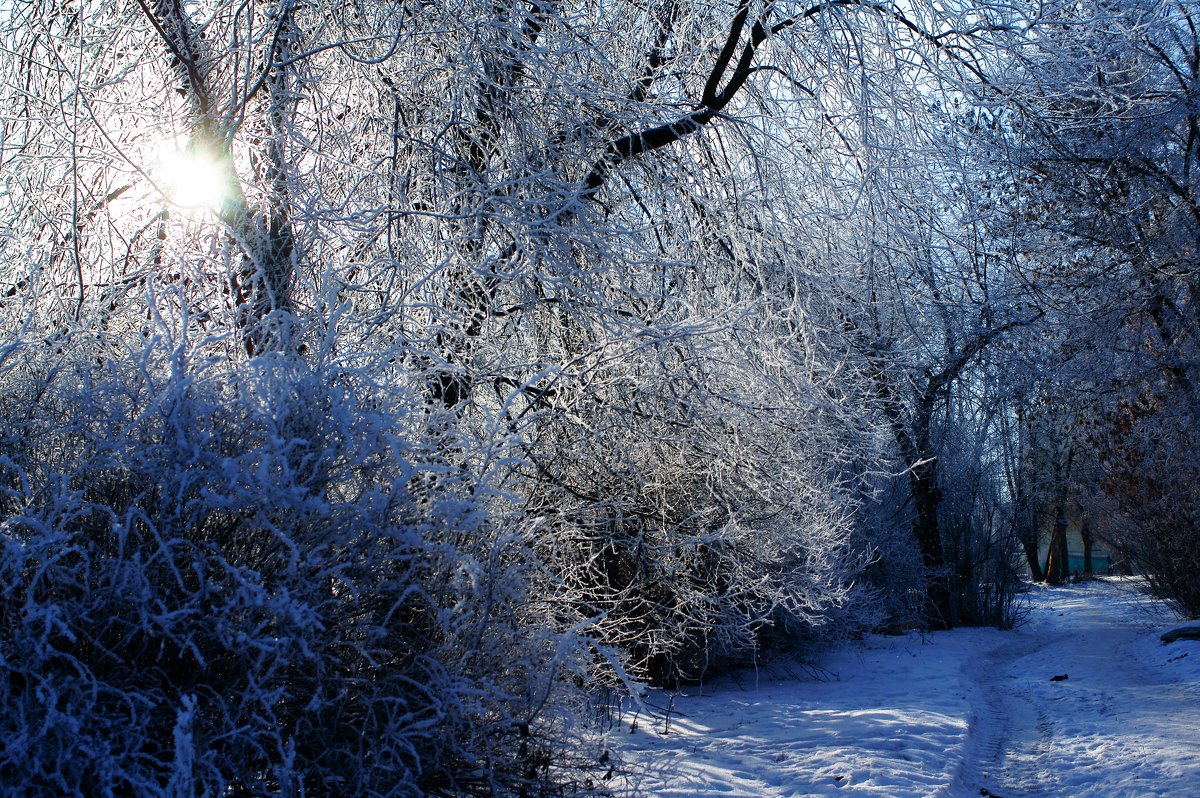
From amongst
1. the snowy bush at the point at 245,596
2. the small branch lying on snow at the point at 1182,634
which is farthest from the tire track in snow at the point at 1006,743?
the snowy bush at the point at 245,596

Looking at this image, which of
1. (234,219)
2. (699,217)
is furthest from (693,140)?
(234,219)

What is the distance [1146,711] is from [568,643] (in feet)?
19.0

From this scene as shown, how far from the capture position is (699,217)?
647cm

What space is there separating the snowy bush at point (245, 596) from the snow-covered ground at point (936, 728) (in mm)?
1892

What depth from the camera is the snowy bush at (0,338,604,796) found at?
2.70 metres

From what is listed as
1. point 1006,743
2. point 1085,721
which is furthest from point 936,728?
point 1085,721

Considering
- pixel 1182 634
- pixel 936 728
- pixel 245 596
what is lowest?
pixel 936 728

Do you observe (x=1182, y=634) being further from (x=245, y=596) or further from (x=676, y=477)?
(x=245, y=596)

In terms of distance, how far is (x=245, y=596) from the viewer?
2.74 m

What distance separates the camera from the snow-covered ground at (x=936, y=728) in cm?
503

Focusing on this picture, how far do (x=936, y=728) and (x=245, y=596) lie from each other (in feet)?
17.2

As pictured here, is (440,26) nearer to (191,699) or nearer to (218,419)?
(218,419)

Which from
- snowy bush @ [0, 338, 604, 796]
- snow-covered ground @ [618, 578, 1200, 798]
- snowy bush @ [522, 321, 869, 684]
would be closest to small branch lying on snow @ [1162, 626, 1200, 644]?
snow-covered ground @ [618, 578, 1200, 798]

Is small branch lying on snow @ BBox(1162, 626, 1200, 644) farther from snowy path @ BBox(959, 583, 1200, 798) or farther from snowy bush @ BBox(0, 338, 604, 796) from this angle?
snowy bush @ BBox(0, 338, 604, 796)
